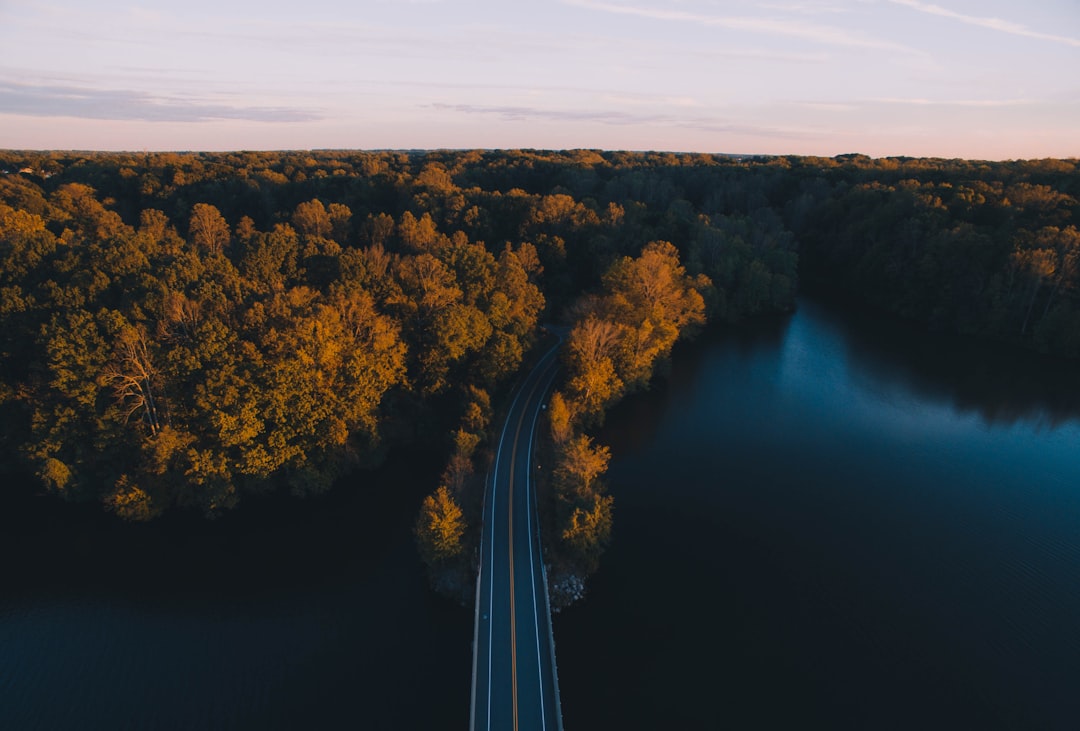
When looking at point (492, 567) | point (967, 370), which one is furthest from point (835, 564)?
point (967, 370)

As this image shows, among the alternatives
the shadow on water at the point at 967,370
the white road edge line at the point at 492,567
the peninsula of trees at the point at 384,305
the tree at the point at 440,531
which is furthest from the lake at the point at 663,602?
the shadow on water at the point at 967,370

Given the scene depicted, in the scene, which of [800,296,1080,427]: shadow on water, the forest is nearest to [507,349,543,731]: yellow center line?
the forest

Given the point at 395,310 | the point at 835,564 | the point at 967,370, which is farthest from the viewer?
the point at 967,370

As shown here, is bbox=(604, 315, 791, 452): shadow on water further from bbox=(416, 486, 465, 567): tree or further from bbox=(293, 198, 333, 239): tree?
bbox=(293, 198, 333, 239): tree

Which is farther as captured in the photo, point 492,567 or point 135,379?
point 135,379

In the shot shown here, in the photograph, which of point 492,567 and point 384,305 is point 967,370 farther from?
point 384,305

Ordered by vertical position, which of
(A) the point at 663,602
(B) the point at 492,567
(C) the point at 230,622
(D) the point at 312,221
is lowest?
(C) the point at 230,622
